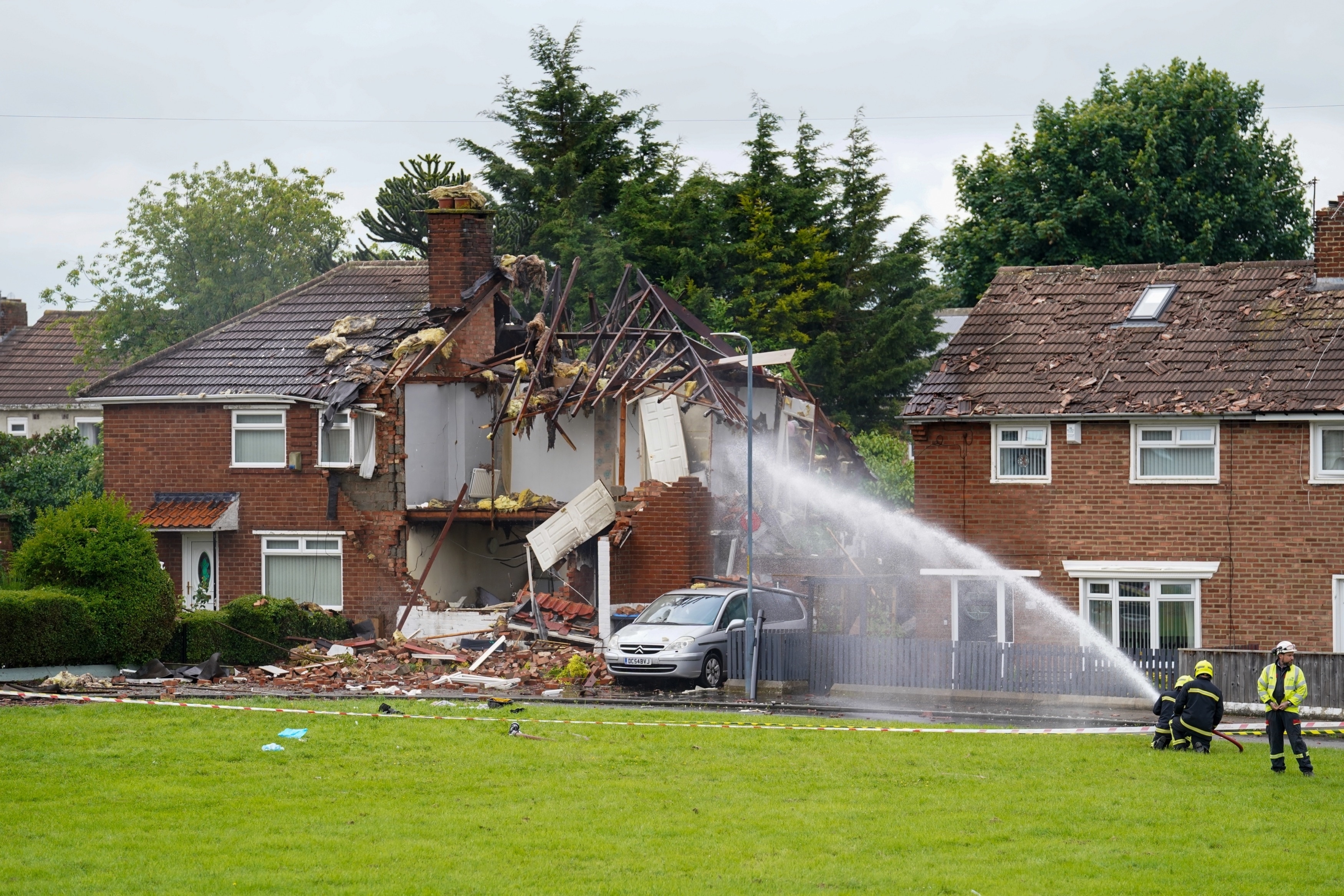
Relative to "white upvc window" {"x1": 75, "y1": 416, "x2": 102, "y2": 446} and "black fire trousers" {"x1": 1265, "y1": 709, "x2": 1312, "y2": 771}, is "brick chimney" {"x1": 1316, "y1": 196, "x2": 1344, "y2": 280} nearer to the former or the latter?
"black fire trousers" {"x1": 1265, "y1": 709, "x2": 1312, "y2": 771}

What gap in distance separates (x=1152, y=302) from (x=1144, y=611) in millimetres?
6217

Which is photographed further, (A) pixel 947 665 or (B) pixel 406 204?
(B) pixel 406 204

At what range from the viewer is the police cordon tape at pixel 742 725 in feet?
67.4

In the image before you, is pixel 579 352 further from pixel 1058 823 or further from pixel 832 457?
pixel 1058 823

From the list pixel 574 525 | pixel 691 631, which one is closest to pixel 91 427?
pixel 574 525

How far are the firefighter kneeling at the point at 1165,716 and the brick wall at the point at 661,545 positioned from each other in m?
12.6

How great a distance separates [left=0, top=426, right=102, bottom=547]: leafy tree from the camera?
42.7 meters

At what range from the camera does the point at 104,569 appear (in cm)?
2698

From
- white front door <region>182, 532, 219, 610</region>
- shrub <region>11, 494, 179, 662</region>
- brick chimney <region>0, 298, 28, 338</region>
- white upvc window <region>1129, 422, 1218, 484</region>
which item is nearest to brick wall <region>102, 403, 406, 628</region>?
white front door <region>182, 532, 219, 610</region>

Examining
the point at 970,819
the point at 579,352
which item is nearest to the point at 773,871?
the point at 970,819

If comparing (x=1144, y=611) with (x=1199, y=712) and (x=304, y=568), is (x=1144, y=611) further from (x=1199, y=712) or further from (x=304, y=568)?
(x=304, y=568)

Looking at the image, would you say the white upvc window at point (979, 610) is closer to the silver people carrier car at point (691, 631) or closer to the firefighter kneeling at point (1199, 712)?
the silver people carrier car at point (691, 631)

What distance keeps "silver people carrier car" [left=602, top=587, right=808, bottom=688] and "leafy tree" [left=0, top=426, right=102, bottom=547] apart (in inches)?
832

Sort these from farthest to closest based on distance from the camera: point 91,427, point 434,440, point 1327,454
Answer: point 91,427
point 434,440
point 1327,454
